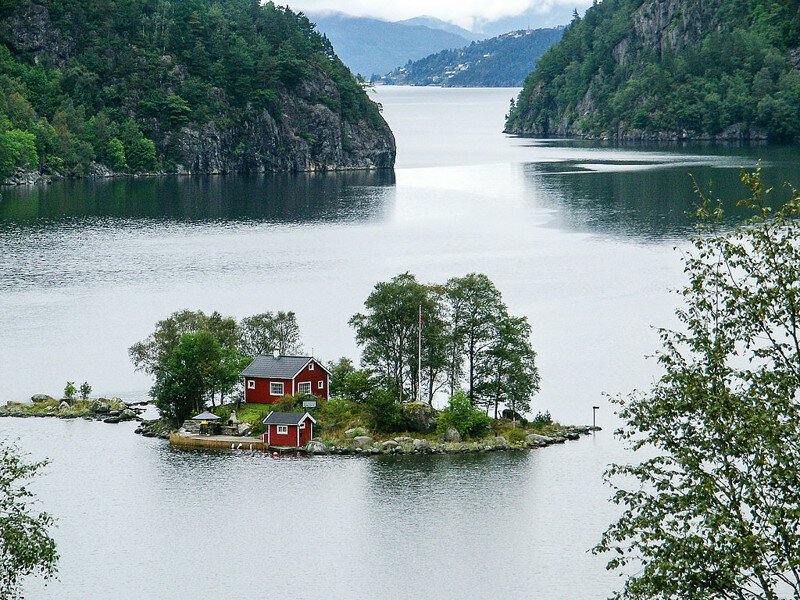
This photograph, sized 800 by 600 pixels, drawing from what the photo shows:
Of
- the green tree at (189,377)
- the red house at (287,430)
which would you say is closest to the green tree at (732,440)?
the red house at (287,430)

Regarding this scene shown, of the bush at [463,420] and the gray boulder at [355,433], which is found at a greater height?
the bush at [463,420]

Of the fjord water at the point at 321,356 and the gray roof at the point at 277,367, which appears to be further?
the gray roof at the point at 277,367

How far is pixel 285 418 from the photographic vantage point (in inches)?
1965

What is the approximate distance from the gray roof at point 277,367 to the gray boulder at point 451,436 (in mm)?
6459

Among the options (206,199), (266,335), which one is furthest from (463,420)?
(206,199)

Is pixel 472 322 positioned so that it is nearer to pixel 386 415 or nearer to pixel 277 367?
pixel 386 415

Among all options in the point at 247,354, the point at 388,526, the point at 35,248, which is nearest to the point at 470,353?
the point at 247,354

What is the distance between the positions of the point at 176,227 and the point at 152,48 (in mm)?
64057

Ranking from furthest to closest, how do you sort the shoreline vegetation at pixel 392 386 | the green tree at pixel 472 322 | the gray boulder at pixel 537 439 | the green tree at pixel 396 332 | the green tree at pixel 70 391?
the green tree at pixel 70 391 → the green tree at pixel 472 322 → the green tree at pixel 396 332 → the shoreline vegetation at pixel 392 386 → the gray boulder at pixel 537 439

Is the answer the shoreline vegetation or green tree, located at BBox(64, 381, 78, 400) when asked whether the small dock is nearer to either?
the shoreline vegetation

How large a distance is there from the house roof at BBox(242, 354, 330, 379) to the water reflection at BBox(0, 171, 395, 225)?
64663 mm

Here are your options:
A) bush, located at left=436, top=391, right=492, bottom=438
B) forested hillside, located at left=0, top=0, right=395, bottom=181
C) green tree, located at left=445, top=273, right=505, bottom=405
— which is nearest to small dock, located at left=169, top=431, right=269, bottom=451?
bush, located at left=436, top=391, right=492, bottom=438

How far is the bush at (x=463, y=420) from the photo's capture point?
164 feet

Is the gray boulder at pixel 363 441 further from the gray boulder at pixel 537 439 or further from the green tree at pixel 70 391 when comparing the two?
the green tree at pixel 70 391
